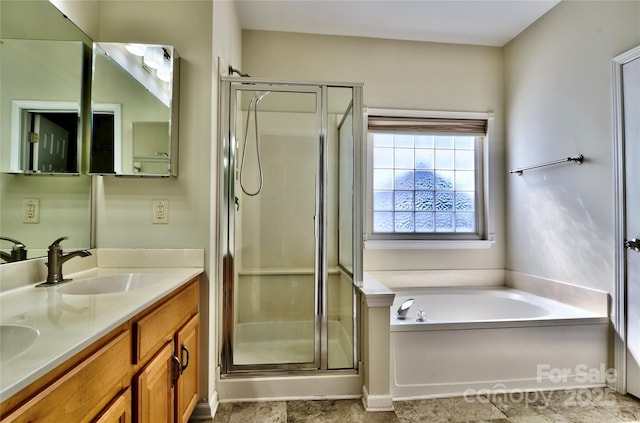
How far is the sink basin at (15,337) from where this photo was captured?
29.7 inches

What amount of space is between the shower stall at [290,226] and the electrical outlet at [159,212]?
1.10 ft

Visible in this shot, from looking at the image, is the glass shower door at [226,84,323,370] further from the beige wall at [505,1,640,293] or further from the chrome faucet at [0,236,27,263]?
the beige wall at [505,1,640,293]

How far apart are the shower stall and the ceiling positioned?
901 mm

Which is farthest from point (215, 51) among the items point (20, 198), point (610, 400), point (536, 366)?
point (610, 400)

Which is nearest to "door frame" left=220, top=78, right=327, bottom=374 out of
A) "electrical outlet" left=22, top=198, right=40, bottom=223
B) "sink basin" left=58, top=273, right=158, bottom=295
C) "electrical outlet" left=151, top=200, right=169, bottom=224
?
"electrical outlet" left=151, top=200, right=169, bottom=224

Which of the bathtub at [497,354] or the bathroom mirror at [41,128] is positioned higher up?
the bathroom mirror at [41,128]

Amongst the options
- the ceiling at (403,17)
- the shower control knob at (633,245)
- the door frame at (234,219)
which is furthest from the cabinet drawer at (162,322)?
the shower control knob at (633,245)

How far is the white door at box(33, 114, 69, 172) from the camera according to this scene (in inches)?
50.9

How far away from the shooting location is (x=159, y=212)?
166 cm

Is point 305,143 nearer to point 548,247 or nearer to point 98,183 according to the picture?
point 98,183

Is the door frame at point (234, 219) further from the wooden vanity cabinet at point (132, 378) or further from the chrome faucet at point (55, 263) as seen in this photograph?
the chrome faucet at point (55, 263)

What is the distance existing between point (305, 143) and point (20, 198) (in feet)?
4.71

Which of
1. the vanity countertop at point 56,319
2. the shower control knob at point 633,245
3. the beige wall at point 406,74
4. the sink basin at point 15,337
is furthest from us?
the beige wall at point 406,74

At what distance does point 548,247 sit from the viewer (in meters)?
2.43
